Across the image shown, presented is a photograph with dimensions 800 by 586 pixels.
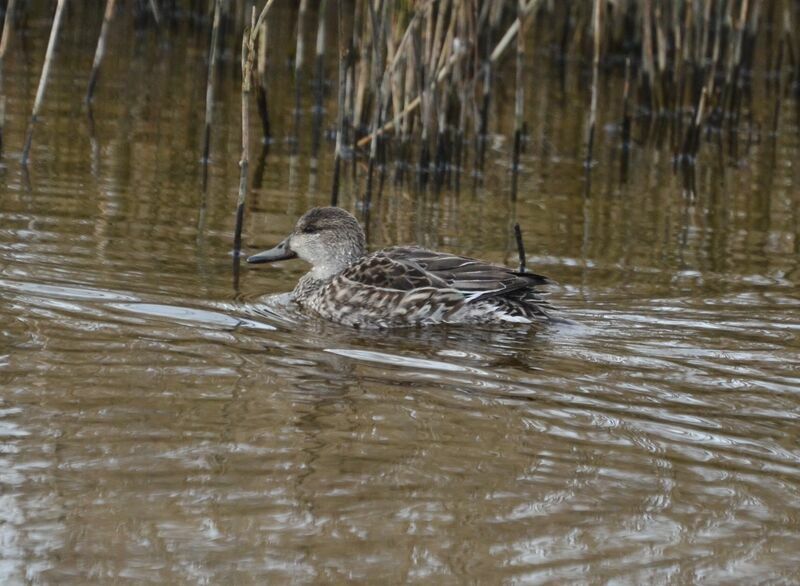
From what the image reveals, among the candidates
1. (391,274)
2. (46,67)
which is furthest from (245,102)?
(46,67)

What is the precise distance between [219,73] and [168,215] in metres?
6.09

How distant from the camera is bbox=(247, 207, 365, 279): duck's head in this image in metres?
7.54

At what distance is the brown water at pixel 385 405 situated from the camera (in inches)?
151

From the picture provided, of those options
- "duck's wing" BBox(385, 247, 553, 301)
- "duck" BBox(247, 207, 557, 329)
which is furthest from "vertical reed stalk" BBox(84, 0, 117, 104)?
"duck's wing" BBox(385, 247, 553, 301)

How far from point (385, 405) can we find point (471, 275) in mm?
1733

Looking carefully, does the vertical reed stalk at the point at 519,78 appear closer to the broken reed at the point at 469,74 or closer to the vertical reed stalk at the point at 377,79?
the broken reed at the point at 469,74

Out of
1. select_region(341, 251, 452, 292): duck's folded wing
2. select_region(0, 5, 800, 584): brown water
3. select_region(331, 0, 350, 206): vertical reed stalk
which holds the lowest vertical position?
select_region(0, 5, 800, 584): brown water

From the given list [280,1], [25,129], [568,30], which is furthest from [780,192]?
[280,1]

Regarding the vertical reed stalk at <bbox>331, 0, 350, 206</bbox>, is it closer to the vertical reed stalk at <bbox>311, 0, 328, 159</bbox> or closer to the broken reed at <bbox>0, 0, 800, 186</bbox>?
the broken reed at <bbox>0, 0, 800, 186</bbox>

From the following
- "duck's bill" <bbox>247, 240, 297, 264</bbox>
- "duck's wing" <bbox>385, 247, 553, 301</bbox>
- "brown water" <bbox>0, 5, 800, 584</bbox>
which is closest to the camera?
"brown water" <bbox>0, 5, 800, 584</bbox>

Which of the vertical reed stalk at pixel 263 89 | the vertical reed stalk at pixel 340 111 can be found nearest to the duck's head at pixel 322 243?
the vertical reed stalk at pixel 340 111

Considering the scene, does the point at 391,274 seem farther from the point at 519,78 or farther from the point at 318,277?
the point at 519,78

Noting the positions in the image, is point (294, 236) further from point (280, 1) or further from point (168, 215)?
point (280, 1)

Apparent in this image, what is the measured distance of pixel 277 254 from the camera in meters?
7.57
